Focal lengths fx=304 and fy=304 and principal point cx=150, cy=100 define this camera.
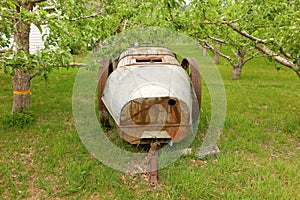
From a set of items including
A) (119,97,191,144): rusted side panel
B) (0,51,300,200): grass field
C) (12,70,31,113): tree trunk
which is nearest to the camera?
(0,51,300,200): grass field

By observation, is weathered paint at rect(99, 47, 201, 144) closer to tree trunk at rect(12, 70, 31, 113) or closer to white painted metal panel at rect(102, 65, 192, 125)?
white painted metal panel at rect(102, 65, 192, 125)

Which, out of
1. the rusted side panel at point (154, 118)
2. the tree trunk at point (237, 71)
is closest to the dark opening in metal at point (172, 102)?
the rusted side panel at point (154, 118)

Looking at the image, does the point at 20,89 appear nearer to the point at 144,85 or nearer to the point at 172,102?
the point at 144,85

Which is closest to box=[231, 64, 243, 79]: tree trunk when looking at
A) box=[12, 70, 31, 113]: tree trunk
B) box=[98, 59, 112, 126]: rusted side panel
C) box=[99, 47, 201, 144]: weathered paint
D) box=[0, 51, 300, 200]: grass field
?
box=[0, 51, 300, 200]: grass field

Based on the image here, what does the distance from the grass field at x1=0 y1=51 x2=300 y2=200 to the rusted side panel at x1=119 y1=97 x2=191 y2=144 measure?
0.62 meters

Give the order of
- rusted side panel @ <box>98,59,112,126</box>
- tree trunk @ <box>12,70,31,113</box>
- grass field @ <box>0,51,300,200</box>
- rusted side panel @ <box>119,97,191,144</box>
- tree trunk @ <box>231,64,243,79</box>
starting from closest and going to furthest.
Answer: grass field @ <box>0,51,300,200</box>
rusted side panel @ <box>119,97,191,144</box>
rusted side panel @ <box>98,59,112,126</box>
tree trunk @ <box>12,70,31,113</box>
tree trunk @ <box>231,64,243,79</box>

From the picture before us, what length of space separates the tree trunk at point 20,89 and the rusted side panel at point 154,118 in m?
3.21

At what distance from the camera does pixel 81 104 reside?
827 cm

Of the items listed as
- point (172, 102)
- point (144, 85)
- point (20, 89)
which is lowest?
point (20, 89)

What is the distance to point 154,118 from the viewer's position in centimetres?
487

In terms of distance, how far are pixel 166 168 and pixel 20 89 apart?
4.01 meters

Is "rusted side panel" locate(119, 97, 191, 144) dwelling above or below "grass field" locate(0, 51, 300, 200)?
above

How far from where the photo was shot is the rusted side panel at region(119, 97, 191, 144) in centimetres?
474

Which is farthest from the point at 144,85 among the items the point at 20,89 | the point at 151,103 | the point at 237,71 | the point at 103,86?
the point at 237,71
